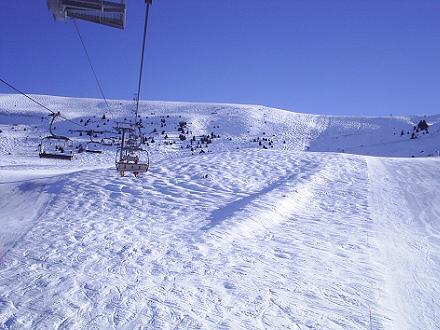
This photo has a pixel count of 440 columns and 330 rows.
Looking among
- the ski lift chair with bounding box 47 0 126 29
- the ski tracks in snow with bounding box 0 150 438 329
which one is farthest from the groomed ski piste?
the ski lift chair with bounding box 47 0 126 29

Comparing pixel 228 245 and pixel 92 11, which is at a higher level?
pixel 92 11

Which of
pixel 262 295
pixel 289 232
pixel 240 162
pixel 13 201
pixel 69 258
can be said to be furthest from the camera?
pixel 240 162

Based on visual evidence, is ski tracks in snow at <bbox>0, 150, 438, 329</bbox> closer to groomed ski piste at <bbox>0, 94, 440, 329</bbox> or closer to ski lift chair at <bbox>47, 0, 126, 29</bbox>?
groomed ski piste at <bbox>0, 94, 440, 329</bbox>

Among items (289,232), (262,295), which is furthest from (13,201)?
(262,295)

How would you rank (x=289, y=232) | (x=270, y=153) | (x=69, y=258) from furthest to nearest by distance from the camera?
1. (x=270, y=153)
2. (x=289, y=232)
3. (x=69, y=258)

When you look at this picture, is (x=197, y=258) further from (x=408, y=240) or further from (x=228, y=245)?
(x=408, y=240)

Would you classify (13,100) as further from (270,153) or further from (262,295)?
(262,295)

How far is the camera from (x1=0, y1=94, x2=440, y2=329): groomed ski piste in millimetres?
6969

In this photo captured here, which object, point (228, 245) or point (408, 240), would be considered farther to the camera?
point (408, 240)

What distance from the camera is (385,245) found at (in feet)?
35.6

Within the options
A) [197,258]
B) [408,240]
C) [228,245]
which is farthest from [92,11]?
[408,240]

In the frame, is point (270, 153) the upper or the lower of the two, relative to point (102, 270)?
upper

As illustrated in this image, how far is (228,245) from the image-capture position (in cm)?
1060

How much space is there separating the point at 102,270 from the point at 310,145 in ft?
114
